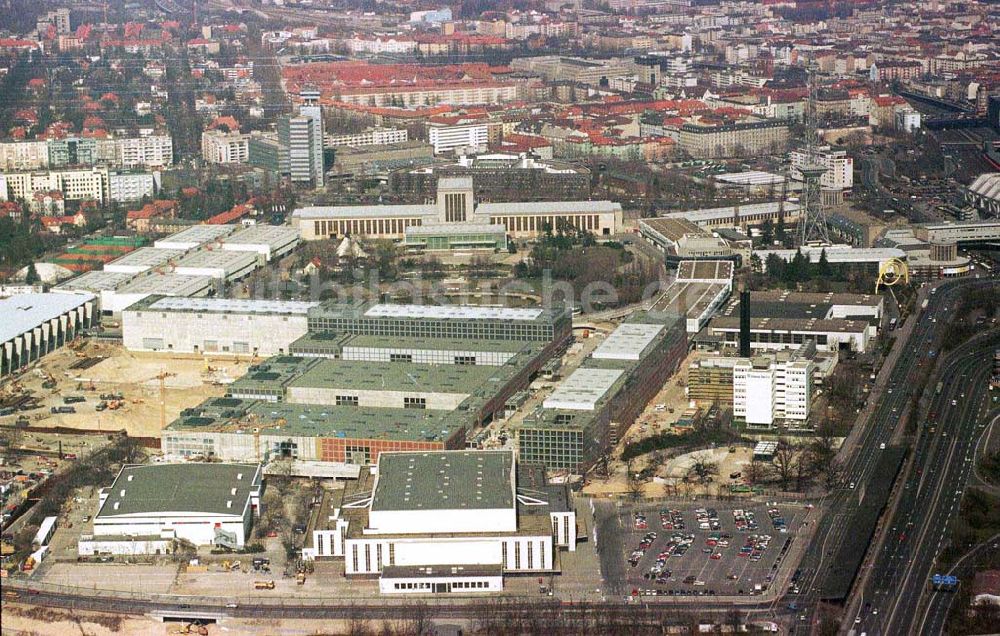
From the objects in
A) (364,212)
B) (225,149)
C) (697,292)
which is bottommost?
(697,292)

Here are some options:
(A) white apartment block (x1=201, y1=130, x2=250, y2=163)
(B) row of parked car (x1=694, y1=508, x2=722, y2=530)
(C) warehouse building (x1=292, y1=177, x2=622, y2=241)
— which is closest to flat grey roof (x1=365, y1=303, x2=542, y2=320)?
(B) row of parked car (x1=694, y1=508, x2=722, y2=530)

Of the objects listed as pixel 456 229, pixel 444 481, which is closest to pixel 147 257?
pixel 456 229

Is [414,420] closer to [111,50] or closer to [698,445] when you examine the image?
[698,445]

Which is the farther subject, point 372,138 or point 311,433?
point 372,138

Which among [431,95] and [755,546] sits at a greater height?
[431,95]

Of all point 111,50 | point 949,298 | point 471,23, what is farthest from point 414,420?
point 471,23

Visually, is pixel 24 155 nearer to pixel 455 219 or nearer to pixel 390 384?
pixel 455 219

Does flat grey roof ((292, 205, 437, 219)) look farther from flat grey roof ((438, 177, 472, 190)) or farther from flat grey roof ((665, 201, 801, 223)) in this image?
flat grey roof ((665, 201, 801, 223))
